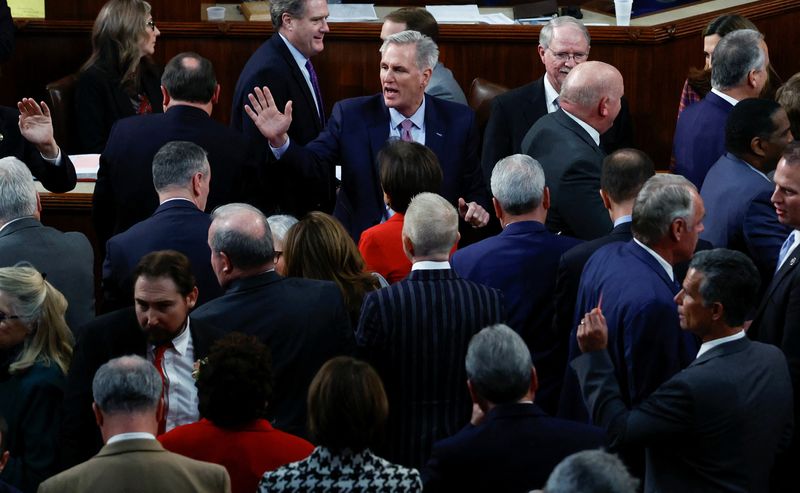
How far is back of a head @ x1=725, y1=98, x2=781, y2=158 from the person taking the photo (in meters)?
5.12

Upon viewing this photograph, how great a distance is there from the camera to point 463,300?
420 centimetres

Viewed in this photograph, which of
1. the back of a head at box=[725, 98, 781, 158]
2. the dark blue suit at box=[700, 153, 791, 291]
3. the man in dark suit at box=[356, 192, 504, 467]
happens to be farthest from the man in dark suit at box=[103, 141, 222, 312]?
the back of a head at box=[725, 98, 781, 158]

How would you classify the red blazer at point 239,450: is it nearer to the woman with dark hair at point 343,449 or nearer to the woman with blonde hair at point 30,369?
the woman with dark hair at point 343,449

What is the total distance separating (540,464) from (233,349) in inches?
32.7

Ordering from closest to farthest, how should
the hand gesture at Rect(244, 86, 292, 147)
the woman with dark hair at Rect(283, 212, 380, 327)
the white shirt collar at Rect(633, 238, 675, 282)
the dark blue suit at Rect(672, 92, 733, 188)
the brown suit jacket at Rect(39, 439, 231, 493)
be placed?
1. the brown suit jacket at Rect(39, 439, 231, 493)
2. the white shirt collar at Rect(633, 238, 675, 282)
3. the woman with dark hair at Rect(283, 212, 380, 327)
4. the hand gesture at Rect(244, 86, 292, 147)
5. the dark blue suit at Rect(672, 92, 733, 188)

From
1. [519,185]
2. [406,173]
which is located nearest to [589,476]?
[519,185]

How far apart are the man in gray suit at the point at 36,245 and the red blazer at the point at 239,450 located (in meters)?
1.35

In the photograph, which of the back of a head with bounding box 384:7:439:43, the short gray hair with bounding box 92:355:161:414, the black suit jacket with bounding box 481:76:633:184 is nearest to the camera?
the short gray hair with bounding box 92:355:161:414

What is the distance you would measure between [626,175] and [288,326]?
1.20 metres

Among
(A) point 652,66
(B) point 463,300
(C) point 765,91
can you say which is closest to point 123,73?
(A) point 652,66

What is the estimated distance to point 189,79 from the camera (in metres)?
5.40

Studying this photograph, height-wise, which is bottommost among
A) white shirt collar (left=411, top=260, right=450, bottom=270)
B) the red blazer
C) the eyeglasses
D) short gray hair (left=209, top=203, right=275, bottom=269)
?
the red blazer

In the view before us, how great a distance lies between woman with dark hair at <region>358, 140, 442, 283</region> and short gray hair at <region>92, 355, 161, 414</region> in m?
1.45

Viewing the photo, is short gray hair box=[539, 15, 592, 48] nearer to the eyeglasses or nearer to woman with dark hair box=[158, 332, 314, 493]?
the eyeglasses
